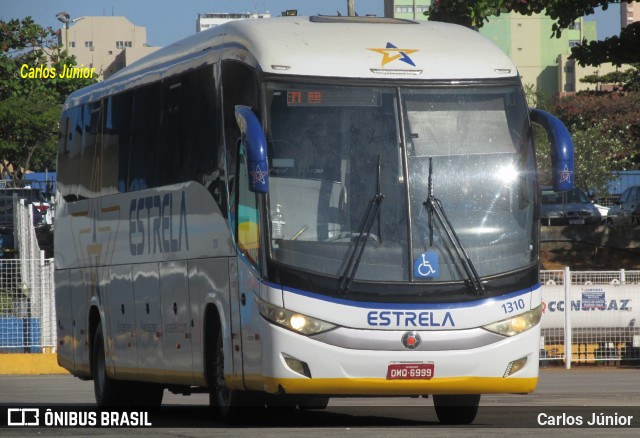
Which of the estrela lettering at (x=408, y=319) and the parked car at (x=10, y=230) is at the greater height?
the estrela lettering at (x=408, y=319)

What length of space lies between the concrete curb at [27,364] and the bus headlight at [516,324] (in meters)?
15.9

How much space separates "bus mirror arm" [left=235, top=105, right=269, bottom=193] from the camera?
40.4 feet

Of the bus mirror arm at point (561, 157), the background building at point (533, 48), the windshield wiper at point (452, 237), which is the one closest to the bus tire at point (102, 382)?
the windshield wiper at point (452, 237)

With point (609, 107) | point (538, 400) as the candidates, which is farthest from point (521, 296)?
point (609, 107)

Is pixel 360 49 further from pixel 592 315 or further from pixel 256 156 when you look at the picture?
pixel 592 315

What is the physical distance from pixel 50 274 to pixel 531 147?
53.2ft

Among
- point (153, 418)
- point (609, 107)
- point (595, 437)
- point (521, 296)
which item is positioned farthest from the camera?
point (609, 107)

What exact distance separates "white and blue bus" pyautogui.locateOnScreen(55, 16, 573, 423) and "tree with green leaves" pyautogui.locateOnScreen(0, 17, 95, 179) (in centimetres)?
4246

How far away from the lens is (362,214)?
12742mm

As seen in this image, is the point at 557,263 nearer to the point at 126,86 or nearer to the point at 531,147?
the point at 126,86

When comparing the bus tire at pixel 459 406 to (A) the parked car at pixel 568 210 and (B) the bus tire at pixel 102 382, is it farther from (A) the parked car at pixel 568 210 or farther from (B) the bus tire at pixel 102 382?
(A) the parked car at pixel 568 210

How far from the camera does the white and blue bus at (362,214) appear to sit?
12.5 meters

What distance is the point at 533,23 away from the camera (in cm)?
12788

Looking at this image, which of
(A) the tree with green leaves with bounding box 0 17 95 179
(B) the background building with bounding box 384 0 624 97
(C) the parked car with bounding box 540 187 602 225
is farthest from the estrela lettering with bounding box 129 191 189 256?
(B) the background building with bounding box 384 0 624 97
